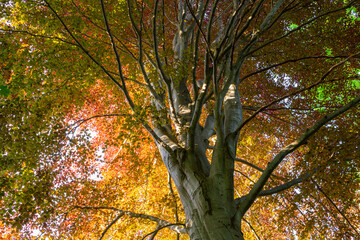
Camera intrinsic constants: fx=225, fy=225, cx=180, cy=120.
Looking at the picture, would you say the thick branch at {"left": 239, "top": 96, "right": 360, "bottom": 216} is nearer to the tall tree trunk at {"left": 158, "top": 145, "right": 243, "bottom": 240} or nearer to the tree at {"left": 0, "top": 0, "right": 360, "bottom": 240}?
the tree at {"left": 0, "top": 0, "right": 360, "bottom": 240}

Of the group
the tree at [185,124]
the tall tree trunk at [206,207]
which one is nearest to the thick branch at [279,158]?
the tree at [185,124]

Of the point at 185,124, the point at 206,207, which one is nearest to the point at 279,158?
the point at 206,207

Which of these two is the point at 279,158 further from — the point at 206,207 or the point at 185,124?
the point at 185,124

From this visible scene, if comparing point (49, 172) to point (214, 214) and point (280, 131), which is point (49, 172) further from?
point (280, 131)

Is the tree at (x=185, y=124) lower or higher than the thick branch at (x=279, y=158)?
higher

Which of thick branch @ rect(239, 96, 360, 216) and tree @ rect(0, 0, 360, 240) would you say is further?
tree @ rect(0, 0, 360, 240)

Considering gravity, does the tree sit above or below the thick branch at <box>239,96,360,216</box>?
above

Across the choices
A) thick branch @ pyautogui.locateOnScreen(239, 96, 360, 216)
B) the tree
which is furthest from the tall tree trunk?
thick branch @ pyautogui.locateOnScreen(239, 96, 360, 216)

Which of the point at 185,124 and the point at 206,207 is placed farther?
the point at 185,124

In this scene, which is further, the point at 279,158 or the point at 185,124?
the point at 185,124

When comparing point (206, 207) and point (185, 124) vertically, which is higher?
point (185, 124)

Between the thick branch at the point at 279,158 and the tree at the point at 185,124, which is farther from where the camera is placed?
the tree at the point at 185,124

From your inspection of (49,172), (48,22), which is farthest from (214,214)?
(48,22)

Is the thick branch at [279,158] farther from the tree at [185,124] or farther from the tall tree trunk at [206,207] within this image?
the tall tree trunk at [206,207]
